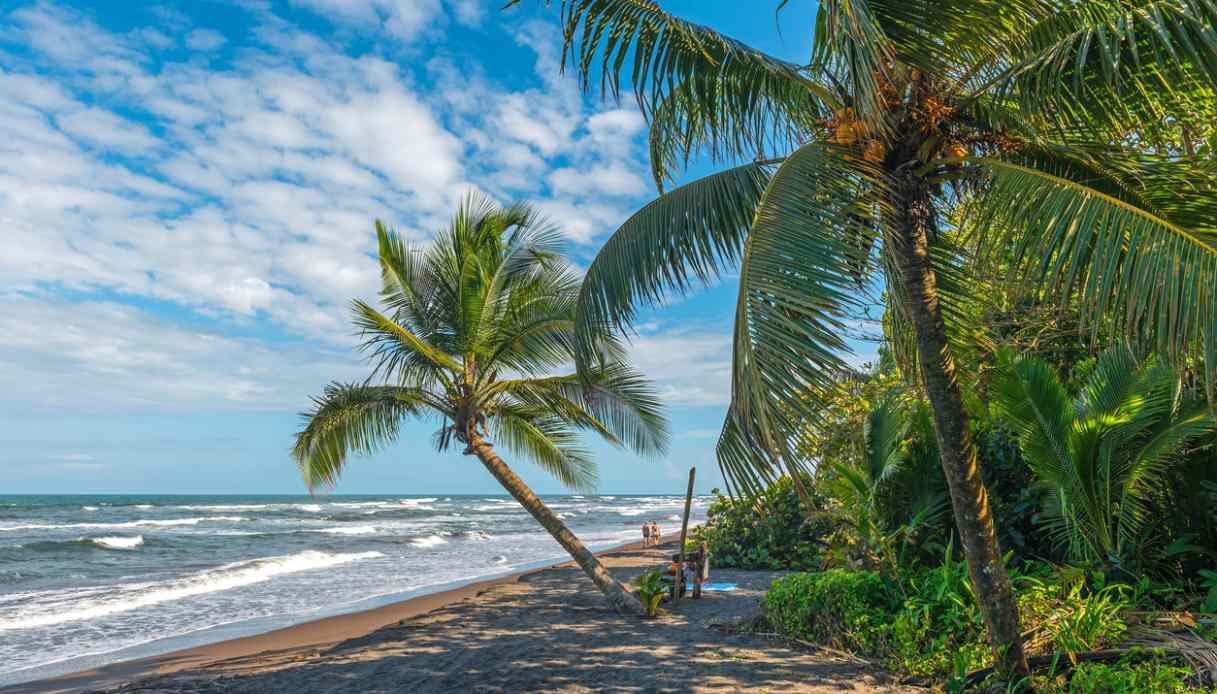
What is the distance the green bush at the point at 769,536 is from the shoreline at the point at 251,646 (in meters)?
4.82

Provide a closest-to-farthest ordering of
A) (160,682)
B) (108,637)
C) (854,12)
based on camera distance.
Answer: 1. (854,12)
2. (160,682)
3. (108,637)

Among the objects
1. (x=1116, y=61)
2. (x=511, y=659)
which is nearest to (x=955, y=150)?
(x=1116, y=61)

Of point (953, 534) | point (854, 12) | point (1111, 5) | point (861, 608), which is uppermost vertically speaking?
point (1111, 5)

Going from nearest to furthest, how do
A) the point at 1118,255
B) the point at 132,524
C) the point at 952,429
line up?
1. the point at 1118,255
2. the point at 952,429
3. the point at 132,524

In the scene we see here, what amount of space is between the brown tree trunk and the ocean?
31.9ft

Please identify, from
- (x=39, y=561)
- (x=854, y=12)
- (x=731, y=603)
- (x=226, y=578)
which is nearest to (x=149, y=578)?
(x=226, y=578)

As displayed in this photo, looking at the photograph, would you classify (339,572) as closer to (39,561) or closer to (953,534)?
(39,561)

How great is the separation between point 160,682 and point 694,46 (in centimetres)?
770

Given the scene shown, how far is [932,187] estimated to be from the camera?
4.62m

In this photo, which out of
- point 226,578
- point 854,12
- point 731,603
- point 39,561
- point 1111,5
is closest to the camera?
point 854,12

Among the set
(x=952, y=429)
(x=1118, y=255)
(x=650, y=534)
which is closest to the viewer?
(x=1118, y=255)

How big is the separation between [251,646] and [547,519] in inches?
162

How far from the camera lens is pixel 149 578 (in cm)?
1794

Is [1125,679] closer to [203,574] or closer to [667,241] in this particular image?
[667,241]
